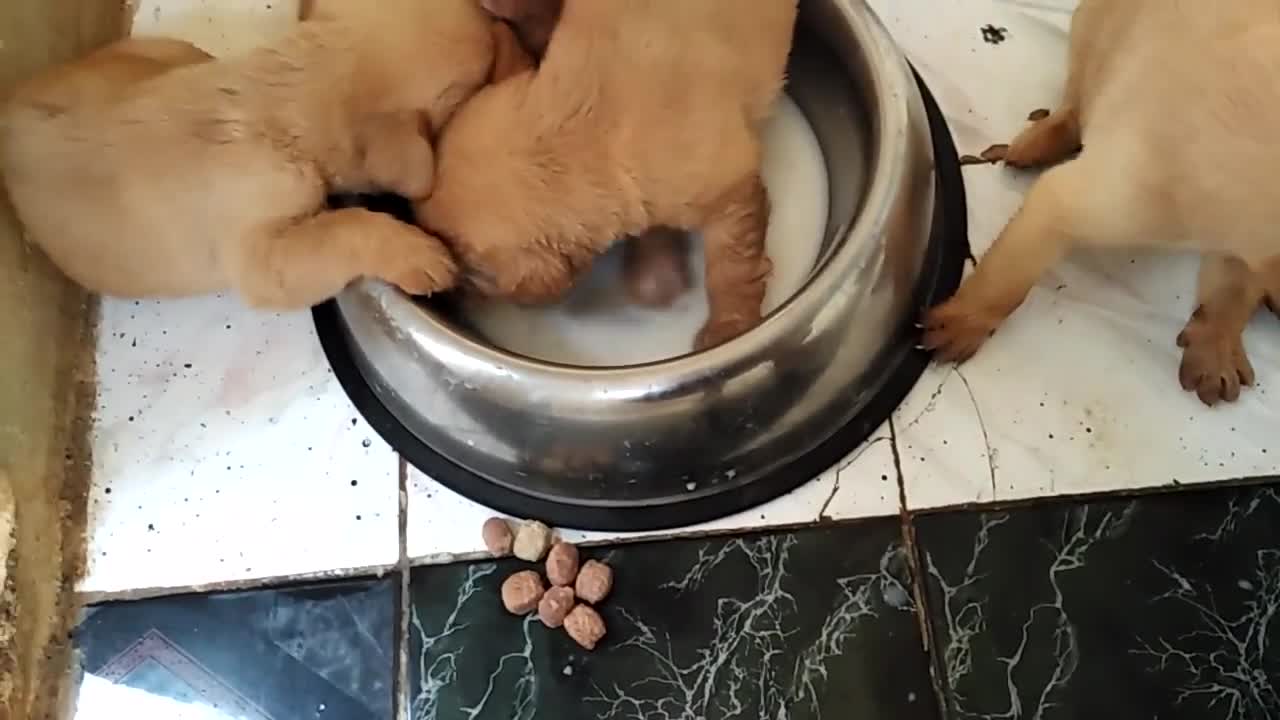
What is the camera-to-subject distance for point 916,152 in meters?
1.23

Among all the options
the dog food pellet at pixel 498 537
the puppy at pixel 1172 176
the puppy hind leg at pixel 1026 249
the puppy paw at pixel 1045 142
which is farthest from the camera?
the puppy paw at pixel 1045 142

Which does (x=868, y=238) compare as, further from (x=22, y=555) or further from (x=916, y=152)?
(x=22, y=555)

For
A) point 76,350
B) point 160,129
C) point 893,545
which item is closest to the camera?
point 160,129

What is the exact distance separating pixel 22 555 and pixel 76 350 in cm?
25

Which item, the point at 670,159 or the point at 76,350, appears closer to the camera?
the point at 670,159

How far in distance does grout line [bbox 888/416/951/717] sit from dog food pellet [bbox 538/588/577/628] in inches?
13.2

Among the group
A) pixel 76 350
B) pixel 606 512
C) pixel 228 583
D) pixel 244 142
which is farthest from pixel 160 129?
pixel 606 512

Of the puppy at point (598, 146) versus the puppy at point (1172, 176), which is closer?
the puppy at point (1172, 176)

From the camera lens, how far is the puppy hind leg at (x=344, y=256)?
3.74 feet

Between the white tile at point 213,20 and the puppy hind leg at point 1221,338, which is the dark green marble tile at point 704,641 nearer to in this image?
the puppy hind leg at point 1221,338

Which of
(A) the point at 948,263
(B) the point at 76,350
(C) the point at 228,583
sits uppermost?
(A) the point at 948,263

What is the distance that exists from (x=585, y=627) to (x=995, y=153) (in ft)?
2.30

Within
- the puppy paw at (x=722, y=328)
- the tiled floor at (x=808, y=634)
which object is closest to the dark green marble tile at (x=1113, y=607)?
the tiled floor at (x=808, y=634)

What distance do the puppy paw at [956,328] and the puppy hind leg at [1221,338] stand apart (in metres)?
0.21
